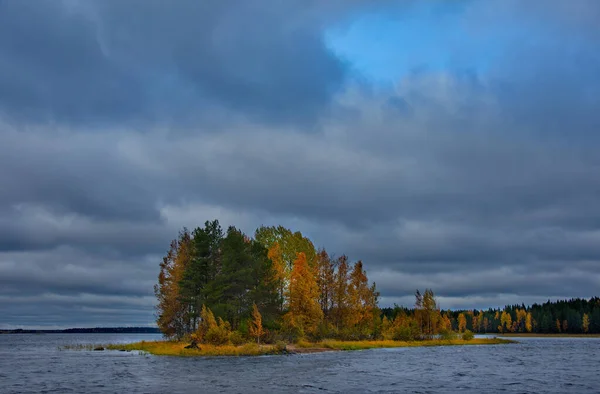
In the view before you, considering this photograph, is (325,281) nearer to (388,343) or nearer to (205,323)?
(388,343)

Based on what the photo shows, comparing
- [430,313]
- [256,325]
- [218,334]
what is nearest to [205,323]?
[218,334]

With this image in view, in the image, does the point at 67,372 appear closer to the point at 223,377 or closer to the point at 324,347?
the point at 223,377

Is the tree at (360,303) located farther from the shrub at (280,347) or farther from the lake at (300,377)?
the lake at (300,377)

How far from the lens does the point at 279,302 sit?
105 meters

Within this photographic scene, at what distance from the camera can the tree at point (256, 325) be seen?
302 feet

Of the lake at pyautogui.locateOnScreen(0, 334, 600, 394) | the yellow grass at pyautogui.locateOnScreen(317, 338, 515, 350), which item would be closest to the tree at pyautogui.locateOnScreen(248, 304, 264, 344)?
the lake at pyautogui.locateOnScreen(0, 334, 600, 394)

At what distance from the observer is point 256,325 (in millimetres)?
95188

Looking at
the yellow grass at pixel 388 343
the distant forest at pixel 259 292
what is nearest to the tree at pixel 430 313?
the yellow grass at pixel 388 343

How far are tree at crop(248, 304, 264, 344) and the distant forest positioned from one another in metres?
0.17

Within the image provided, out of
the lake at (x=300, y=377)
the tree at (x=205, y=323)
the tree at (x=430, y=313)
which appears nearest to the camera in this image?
the lake at (x=300, y=377)

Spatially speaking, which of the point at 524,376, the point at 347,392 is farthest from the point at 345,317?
the point at 347,392

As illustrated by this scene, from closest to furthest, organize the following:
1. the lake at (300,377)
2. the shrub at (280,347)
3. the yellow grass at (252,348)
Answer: the lake at (300,377) → the yellow grass at (252,348) → the shrub at (280,347)

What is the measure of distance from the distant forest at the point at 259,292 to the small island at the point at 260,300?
7.2 inches

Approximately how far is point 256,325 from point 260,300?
7049mm
